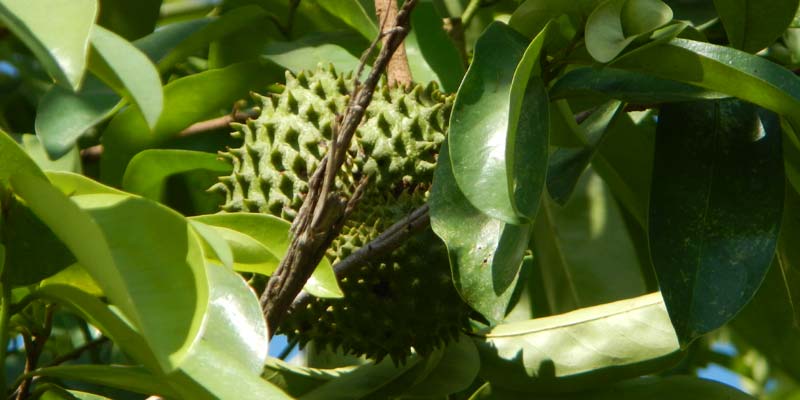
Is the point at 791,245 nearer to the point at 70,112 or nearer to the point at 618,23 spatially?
the point at 618,23

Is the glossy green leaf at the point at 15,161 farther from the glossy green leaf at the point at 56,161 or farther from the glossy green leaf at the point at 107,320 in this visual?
the glossy green leaf at the point at 56,161

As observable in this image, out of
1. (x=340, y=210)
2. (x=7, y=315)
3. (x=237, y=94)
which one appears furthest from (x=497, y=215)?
(x=237, y=94)

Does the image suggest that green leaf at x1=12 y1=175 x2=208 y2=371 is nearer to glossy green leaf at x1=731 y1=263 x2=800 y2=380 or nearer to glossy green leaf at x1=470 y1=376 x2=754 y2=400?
glossy green leaf at x1=470 y1=376 x2=754 y2=400

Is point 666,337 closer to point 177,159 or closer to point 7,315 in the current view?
point 177,159

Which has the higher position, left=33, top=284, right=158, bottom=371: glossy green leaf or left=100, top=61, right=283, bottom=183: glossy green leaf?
left=33, top=284, right=158, bottom=371: glossy green leaf

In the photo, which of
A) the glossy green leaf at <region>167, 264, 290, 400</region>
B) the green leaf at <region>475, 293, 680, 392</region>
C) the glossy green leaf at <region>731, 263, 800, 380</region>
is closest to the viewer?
the glossy green leaf at <region>167, 264, 290, 400</region>

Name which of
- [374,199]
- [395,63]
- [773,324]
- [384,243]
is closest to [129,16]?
[395,63]

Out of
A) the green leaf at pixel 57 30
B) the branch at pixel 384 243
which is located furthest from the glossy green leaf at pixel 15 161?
the branch at pixel 384 243

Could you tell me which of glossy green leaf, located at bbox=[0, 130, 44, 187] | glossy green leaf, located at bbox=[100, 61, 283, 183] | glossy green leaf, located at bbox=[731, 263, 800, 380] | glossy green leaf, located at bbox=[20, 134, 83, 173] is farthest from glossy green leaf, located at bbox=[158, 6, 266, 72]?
glossy green leaf, located at bbox=[731, 263, 800, 380]
